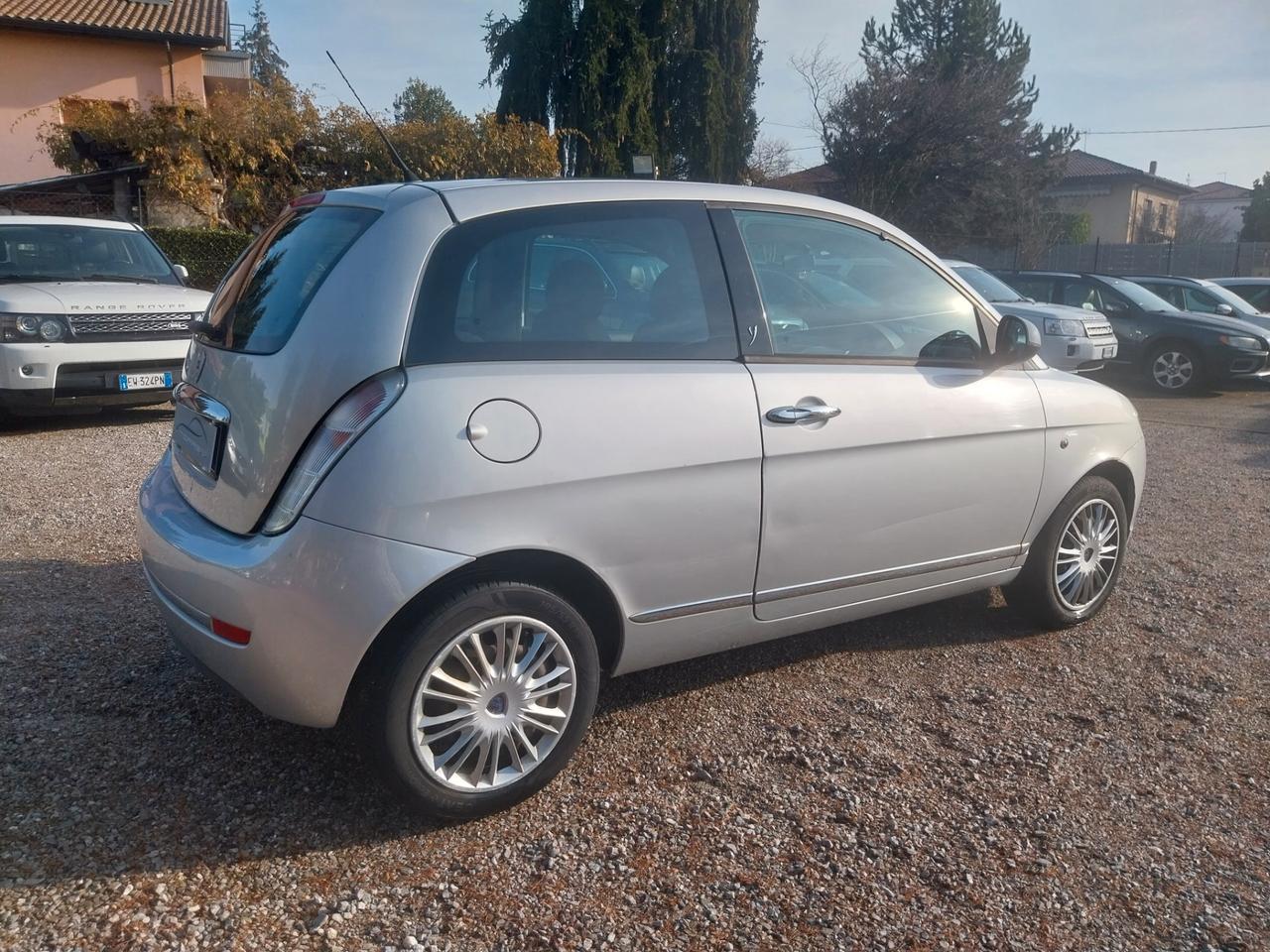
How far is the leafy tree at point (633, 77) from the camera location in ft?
85.5

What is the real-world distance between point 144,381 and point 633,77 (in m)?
20.8

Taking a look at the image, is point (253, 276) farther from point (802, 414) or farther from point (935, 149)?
point (935, 149)

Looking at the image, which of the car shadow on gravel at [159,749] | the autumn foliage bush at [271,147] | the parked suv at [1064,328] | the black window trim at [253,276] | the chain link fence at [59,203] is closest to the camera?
the car shadow on gravel at [159,749]

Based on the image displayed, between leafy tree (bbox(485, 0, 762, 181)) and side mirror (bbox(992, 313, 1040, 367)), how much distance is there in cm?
2158

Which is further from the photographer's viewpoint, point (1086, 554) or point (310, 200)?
point (1086, 554)

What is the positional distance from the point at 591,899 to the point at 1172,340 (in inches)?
543

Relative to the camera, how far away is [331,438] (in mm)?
2791

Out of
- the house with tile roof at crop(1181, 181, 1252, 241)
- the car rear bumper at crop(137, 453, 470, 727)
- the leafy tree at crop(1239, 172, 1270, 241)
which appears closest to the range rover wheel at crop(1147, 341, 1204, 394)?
the car rear bumper at crop(137, 453, 470, 727)

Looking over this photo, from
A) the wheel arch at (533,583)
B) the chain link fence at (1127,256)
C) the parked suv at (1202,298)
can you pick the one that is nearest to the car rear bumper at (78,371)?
the wheel arch at (533,583)

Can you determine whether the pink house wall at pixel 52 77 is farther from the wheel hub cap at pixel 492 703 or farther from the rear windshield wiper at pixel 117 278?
the wheel hub cap at pixel 492 703

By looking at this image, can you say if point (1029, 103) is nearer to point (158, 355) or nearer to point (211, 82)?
point (211, 82)

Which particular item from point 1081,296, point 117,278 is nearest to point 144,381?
point 117,278

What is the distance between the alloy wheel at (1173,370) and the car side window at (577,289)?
12604 mm

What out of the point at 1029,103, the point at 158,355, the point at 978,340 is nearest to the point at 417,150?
the point at 158,355
